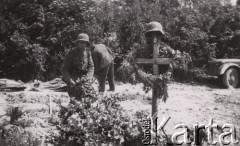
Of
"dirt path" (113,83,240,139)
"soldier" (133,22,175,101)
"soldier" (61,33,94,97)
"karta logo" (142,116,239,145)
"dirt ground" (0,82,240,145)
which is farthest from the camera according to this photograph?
"dirt ground" (0,82,240,145)

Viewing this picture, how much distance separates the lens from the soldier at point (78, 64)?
701 cm

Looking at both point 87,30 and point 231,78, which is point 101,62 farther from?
point 231,78

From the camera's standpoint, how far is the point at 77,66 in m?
7.11

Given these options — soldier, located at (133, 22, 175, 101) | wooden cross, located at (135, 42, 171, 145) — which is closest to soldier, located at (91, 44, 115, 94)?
soldier, located at (133, 22, 175, 101)

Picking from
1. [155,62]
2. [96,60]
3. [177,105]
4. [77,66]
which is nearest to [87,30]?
[96,60]

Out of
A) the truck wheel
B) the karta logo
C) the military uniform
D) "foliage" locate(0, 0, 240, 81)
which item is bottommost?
the karta logo

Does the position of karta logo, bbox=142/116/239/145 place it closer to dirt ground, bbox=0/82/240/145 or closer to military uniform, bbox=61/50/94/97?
dirt ground, bbox=0/82/240/145

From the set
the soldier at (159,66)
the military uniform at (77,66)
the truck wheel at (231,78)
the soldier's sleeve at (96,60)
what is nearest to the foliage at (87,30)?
the truck wheel at (231,78)

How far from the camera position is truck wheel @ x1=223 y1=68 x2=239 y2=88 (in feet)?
44.5

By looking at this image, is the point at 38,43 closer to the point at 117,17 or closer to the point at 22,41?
the point at 22,41

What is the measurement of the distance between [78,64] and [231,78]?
8.25 m

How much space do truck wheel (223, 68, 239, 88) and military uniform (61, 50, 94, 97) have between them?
7726 mm

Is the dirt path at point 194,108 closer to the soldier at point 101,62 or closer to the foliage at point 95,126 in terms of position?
the soldier at point 101,62

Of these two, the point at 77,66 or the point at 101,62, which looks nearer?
the point at 77,66
